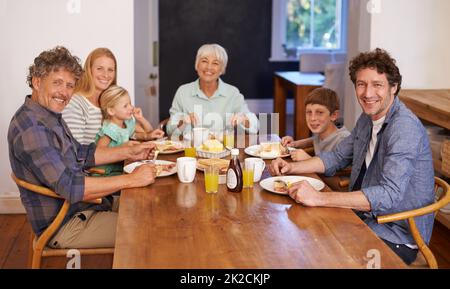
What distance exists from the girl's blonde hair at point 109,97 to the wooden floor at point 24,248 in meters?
0.78

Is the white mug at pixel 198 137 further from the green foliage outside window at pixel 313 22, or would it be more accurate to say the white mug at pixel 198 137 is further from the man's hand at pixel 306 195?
the green foliage outside window at pixel 313 22

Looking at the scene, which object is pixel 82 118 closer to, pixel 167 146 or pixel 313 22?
pixel 167 146

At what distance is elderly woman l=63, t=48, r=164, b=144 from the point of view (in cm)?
352

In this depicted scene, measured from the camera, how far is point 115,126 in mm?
3555

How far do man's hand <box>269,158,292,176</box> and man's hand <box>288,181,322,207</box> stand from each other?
1.52 feet

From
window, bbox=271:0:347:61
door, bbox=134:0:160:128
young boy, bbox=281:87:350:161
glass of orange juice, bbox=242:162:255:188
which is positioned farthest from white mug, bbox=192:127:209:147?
window, bbox=271:0:347:61

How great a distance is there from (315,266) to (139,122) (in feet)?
7.28

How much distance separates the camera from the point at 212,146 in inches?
126

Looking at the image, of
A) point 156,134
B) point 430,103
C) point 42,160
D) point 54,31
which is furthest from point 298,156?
point 54,31

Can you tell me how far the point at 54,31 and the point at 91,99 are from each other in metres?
0.87

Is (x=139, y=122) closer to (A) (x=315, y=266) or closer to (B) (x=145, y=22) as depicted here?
(A) (x=315, y=266)

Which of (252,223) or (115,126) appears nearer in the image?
(252,223)

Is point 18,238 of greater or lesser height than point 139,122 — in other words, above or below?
below
